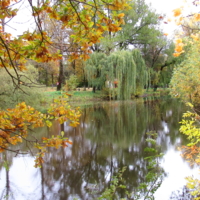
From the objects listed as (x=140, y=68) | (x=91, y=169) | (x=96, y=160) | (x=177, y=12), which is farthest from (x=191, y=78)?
(x=177, y=12)

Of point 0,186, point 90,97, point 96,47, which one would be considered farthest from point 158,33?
point 0,186

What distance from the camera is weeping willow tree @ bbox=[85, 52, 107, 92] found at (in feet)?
66.1

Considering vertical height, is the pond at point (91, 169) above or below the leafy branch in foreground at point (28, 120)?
below

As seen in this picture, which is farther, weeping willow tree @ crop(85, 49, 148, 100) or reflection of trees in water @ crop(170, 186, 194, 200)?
weeping willow tree @ crop(85, 49, 148, 100)

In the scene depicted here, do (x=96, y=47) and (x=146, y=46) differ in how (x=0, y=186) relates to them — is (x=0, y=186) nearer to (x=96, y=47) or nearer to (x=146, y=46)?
(x=96, y=47)

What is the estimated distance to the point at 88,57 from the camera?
2.23 m

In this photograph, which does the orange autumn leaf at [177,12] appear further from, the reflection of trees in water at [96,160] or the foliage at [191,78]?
the foliage at [191,78]

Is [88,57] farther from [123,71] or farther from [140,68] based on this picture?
[140,68]

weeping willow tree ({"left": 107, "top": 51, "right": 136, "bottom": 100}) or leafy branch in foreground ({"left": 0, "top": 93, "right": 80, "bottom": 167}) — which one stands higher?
weeping willow tree ({"left": 107, "top": 51, "right": 136, "bottom": 100})

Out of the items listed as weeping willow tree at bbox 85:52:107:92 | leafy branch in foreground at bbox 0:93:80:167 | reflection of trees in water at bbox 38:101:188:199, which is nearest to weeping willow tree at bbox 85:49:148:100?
weeping willow tree at bbox 85:52:107:92

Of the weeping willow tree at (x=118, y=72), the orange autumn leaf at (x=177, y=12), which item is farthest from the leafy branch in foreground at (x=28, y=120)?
the weeping willow tree at (x=118, y=72)

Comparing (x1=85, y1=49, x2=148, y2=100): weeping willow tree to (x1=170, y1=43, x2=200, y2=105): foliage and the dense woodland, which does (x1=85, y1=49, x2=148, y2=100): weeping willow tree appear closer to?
the dense woodland

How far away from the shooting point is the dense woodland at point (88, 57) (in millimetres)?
1912

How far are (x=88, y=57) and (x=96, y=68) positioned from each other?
60.0 ft
